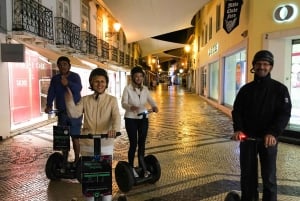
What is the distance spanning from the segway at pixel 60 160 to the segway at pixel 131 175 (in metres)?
0.71

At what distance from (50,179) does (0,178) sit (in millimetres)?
866

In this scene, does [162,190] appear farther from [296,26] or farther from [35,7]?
[35,7]

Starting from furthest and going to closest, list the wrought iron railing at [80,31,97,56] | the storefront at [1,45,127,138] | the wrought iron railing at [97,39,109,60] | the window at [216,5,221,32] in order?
1. the wrought iron railing at [97,39,109,60]
2. the window at [216,5,221,32]
3. the wrought iron railing at [80,31,97,56]
4. the storefront at [1,45,127,138]

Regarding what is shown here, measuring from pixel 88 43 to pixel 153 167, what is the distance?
1321 cm

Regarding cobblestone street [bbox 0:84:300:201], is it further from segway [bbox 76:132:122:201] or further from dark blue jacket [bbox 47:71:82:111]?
segway [bbox 76:132:122:201]

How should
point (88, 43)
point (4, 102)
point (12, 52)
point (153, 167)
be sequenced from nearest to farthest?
point (153, 167), point (12, 52), point (4, 102), point (88, 43)

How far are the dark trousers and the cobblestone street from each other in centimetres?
94

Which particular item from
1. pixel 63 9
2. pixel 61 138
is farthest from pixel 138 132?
pixel 63 9

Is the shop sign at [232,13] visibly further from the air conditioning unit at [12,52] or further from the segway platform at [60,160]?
the segway platform at [60,160]

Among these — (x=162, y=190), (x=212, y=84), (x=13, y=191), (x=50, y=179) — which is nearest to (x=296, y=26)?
(x=162, y=190)

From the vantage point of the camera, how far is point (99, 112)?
3410 mm

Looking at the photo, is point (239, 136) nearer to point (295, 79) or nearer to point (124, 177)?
point (124, 177)

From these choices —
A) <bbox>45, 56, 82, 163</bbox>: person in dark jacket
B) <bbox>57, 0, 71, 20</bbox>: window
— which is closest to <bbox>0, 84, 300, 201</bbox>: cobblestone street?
<bbox>45, 56, 82, 163</bbox>: person in dark jacket

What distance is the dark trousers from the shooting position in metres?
3.28
